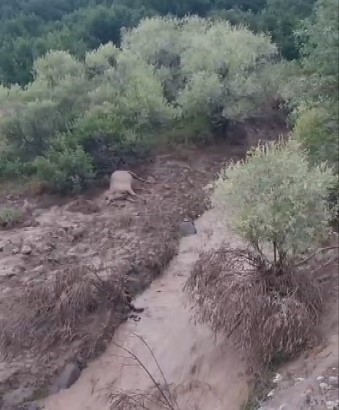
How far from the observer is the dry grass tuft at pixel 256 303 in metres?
10.4

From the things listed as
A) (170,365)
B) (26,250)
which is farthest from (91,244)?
(170,365)

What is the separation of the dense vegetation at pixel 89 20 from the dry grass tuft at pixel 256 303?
18.5 metres

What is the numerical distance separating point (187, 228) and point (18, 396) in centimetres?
654

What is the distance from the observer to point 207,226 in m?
16.5

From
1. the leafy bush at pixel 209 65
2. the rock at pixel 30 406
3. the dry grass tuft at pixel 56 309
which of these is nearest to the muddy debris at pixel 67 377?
the rock at pixel 30 406

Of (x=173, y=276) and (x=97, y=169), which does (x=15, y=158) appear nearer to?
(x=97, y=169)

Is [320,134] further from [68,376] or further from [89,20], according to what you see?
[89,20]

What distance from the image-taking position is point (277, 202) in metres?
10.8

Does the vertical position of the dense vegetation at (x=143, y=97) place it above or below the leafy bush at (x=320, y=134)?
above

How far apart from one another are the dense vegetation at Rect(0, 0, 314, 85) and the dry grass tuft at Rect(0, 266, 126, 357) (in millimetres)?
17938

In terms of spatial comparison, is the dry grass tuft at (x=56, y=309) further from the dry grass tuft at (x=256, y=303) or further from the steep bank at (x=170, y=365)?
the dry grass tuft at (x=256, y=303)

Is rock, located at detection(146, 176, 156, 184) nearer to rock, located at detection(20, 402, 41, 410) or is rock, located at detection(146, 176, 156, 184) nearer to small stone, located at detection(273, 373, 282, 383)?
rock, located at detection(20, 402, 41, 410)

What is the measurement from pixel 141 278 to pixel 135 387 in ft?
11.0

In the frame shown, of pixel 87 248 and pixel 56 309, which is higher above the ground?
pixel 87 248
